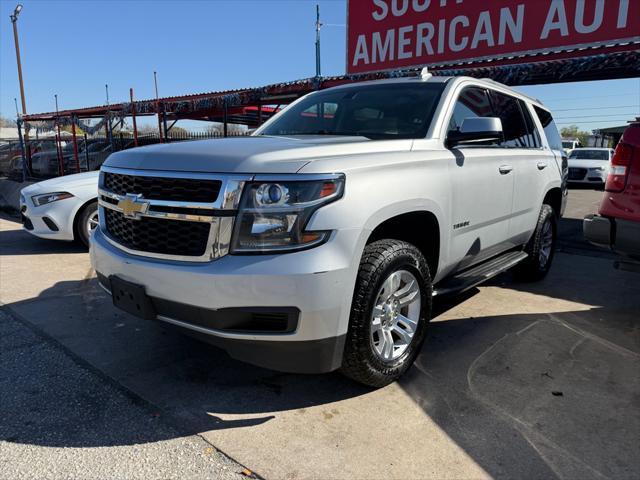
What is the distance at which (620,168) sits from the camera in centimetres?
352

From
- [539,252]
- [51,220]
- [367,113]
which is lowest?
[539,252]

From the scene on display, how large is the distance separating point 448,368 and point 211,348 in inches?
65.3

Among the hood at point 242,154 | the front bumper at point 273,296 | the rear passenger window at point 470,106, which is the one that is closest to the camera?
the front bumper at point 273,296

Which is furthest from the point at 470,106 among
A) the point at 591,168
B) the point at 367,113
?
the point at 591,168

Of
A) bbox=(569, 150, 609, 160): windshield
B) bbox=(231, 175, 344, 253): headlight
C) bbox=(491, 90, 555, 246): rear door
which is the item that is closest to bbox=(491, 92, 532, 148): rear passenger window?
bbox=(491, 90, 555, 246): rear door

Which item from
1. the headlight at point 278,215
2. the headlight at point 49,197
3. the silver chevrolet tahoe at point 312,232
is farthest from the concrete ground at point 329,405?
the headlight at point 49,197

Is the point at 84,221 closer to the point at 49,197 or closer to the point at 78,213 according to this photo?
the point at 78,213

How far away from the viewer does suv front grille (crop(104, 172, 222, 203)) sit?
7.95 ft

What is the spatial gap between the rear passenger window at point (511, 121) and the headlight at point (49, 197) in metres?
5.47

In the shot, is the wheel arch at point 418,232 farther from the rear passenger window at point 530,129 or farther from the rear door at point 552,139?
A: the rear door at point 552,139

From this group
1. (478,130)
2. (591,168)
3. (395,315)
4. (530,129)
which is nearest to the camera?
(395,315)

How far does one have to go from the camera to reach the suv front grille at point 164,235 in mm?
2445

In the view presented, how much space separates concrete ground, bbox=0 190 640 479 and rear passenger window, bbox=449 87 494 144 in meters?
1.62

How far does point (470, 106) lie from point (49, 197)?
18.4 ft
